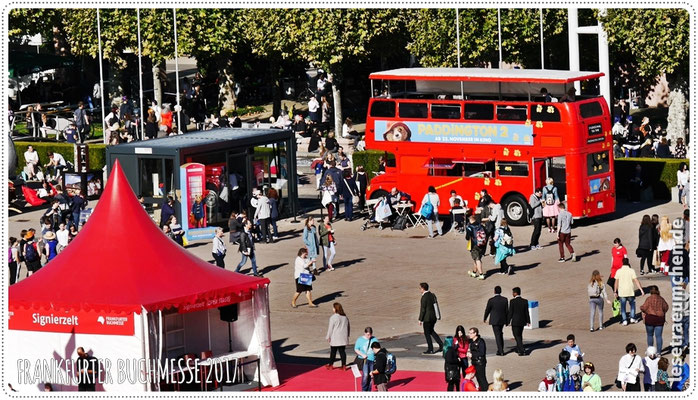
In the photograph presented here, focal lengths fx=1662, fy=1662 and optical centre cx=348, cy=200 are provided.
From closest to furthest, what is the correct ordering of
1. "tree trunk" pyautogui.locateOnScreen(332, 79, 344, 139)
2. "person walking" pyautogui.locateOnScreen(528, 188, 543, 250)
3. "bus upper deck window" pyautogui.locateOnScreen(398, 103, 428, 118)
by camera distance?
"person walking" pyautogui.locateOnScreen(528, 188, 543, 250), "bus upper deck window" pyautogui.locateOnScreen(398, 103, 428, 118), "tree trunk" pyautogui.locateOnScreen(332, 79, 344, 139)

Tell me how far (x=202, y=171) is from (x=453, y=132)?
6205 mm

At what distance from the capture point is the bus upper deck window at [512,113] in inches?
1563

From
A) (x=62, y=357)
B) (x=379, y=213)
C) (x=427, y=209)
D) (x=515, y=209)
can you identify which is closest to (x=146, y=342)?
(x=62, y=357)

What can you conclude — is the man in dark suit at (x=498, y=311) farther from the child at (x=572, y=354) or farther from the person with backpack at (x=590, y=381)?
the person with backpack at (x=590, y=381)

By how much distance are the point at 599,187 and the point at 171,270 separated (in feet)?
51.8

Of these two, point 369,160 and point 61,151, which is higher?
point 61,151

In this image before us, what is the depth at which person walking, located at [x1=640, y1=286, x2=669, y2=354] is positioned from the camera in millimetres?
28078

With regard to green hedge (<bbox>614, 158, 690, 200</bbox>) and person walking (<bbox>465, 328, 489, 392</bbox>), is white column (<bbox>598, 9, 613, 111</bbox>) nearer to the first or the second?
green hedge (<bbox>614, 158, 690, 200</bbox>)

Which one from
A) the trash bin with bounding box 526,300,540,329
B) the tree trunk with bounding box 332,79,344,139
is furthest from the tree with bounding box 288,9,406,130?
the trash bin with bounding box 526,300,540,329

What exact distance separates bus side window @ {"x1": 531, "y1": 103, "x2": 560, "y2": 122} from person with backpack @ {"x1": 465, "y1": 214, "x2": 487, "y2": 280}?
5138 millimetres

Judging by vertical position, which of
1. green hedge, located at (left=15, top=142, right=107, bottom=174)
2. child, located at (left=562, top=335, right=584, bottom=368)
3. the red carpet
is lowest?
the red carpet

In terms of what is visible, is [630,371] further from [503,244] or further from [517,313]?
[503,244]

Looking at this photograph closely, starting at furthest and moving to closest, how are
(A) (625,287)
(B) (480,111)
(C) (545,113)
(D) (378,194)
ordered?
(D) (378,194) < (B) (480,111) < (C) (545,113) < (A) (625,287)

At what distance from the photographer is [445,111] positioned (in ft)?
133
